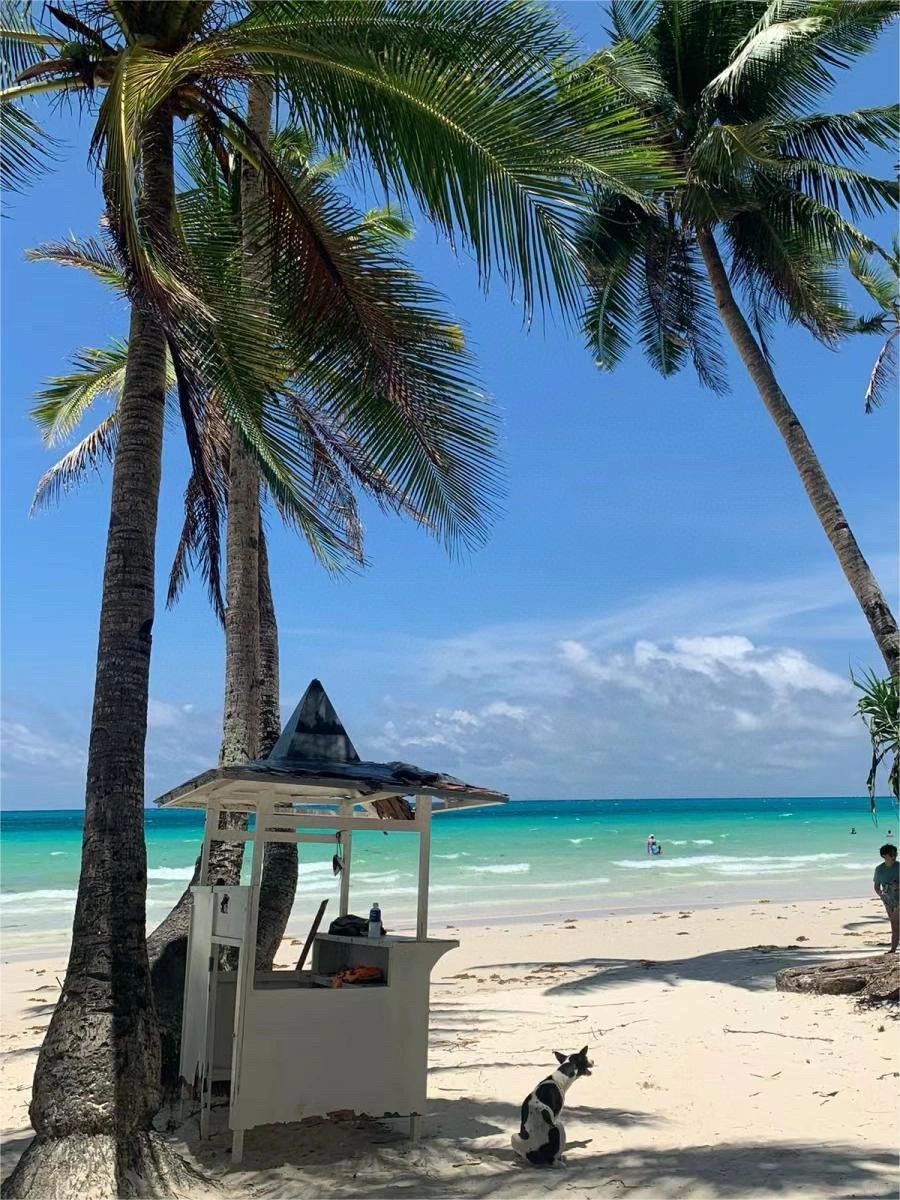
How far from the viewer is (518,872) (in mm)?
39031

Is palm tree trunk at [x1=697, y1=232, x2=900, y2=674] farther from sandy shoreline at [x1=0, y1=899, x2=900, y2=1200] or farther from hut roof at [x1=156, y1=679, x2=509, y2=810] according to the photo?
hut roof at [x1=156, y1=679, x2=509, y2=810]

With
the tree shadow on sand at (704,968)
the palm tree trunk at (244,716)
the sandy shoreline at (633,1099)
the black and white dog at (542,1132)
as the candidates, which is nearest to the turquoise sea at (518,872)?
the tree shadow on sand at (704,968)

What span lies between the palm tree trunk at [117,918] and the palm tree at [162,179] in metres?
0.01

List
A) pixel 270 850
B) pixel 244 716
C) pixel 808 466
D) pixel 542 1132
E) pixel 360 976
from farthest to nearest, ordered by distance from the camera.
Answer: pixel 808 466
pixel 270 850
pixel 244 716
pixel 360 976
pixel 542 1132

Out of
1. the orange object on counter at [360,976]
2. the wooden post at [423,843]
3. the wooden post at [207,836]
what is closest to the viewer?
the orange object on counter at [360,976]

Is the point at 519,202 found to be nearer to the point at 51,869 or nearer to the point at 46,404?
the point at 46,404

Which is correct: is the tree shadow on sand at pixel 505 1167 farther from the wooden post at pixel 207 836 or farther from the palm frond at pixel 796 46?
the palm frond at pixel 796 46

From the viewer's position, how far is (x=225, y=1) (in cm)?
677

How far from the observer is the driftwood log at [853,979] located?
976 centimetres

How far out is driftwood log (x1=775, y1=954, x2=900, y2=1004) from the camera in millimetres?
9758

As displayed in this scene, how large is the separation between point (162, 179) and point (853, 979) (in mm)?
9338

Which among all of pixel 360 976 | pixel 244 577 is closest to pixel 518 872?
pixel 244 577

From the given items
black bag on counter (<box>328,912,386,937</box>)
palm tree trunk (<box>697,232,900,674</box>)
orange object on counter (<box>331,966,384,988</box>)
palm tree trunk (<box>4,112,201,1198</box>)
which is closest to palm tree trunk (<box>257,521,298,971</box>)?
black bag on counter (<box>328,912,386,937</box>)

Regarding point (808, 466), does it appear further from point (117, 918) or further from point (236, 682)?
point (117, 918)
